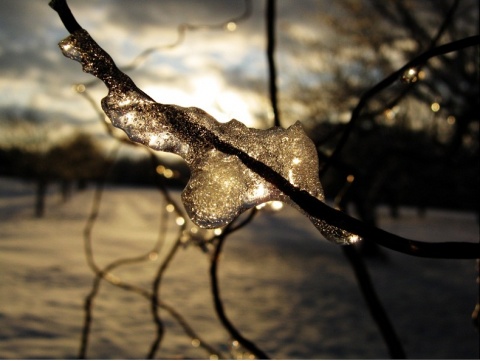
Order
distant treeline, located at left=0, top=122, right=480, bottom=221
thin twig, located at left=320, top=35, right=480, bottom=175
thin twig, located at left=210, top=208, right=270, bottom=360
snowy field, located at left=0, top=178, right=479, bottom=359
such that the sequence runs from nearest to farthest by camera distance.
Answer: thin twig, located at left=320, top=35, right=480, bottom=175, thin twig, located at left=210, top=208, right=270, bottom=360, snowy field, located at left=0, top=178, right=479, bottom=359, distant treeline, located at left=0, top=122, right=480, bottom=221

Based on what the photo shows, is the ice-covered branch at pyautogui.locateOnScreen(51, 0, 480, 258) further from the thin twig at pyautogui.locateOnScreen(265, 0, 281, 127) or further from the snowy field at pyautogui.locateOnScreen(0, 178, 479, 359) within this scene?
the snowy field at pyautogui.locateOnScreen(0, 178, 479, 359)

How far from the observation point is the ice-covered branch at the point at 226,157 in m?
0.37

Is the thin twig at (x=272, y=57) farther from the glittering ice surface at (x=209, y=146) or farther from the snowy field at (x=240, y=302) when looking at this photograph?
the snowy field at (x=240, y=302)

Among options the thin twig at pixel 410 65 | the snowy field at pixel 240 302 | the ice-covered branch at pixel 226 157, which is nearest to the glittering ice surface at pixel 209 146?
the ice-covered branch at pixel 226 157

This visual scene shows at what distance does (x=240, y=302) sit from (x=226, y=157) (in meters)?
6.39

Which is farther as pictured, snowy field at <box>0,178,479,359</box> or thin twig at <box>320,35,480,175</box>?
snowy field at <box>0,178,479,359</box>

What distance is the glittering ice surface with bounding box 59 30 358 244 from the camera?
1.27 feet

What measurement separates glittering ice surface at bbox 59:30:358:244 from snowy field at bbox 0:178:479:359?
98 cm

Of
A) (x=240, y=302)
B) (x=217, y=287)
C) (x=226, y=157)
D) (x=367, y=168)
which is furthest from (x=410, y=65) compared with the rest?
(x=240, y=302)

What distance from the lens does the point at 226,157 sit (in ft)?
1.38

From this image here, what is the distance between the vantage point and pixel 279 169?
0.43 meters

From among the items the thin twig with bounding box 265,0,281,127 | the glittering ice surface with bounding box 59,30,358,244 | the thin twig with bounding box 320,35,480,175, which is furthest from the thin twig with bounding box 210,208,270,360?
the glittering ice surface with bounding box 59,30,358,244

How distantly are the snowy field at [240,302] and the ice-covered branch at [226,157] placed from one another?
979 mm

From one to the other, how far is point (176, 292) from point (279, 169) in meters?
6.49
